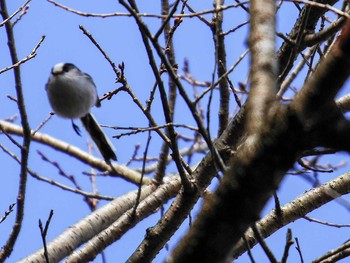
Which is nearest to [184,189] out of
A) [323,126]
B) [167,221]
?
[167,221]

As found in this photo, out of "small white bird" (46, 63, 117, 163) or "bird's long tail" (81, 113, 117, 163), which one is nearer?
"small white bird" (46, 63, 117, 163)

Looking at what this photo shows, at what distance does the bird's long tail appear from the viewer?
3.48m

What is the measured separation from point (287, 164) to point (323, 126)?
0.10m

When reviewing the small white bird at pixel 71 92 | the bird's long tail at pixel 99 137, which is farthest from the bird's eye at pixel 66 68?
the bird's long tail at pixel 99 137

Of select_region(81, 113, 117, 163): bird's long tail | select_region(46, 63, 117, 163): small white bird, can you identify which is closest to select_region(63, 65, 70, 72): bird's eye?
select_region(46, 63, 117, 163): small white bird

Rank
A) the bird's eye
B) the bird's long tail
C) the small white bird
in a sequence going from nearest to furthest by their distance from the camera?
the small white bird → the bird's eye → the bird's long tail

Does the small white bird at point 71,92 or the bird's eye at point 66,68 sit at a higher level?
the bird's eye at point 66,68

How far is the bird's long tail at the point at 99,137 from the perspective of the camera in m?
3.48

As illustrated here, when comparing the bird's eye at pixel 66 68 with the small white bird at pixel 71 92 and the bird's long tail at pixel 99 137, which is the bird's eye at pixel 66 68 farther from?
the bird's long tail at pixel 99 137

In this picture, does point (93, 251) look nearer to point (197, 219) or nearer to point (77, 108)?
point (77, 108)

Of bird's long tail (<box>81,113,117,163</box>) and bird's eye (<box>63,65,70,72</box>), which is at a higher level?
bird's eye (<box>63,65,70,72</box>)

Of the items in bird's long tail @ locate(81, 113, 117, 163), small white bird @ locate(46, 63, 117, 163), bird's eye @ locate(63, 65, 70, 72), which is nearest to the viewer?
small white bird @ locate(46, 63, 117, 163)

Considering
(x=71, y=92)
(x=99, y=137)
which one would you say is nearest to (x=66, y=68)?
(x=71, y=92)

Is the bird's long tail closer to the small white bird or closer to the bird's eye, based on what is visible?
the small white bird
